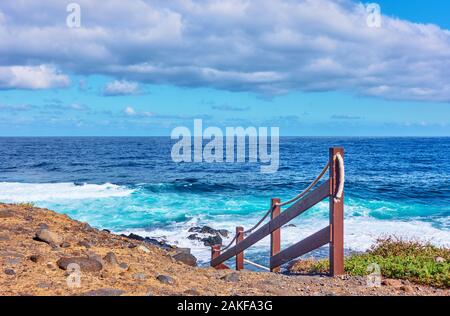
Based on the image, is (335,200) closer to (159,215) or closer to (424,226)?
(424,226)

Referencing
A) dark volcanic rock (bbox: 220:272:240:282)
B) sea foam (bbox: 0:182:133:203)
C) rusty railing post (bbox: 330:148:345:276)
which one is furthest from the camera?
sea foam (bbox: 0:182:133:203)

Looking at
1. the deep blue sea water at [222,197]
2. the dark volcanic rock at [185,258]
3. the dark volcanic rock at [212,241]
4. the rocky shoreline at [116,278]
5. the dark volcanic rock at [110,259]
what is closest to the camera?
the rocky shoreline at [116,278]

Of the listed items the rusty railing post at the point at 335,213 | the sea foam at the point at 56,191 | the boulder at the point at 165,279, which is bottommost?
the sea foam at the point at 56,191

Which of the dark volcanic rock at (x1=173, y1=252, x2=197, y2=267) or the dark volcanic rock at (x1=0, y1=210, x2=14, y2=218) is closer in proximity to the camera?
the dark volcanic rock at (x1=0, y1=210, x2=14, y2=218)

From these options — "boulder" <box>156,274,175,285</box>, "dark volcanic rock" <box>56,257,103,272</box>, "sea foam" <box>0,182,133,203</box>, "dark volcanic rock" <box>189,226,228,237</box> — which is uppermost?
"dark volcanic rock" <box>56,257,103,272</box>

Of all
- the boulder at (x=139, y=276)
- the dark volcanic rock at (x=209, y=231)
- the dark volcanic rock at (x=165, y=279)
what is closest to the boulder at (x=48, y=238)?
the boulder at (x=139, y=276)

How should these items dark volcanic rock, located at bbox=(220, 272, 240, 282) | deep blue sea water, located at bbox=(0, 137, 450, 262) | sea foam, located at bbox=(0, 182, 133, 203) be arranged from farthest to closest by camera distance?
sea foam, located at bbox=(0, 182, 133, 203) < deep blue sea water, located at bbox=(0, 137, 450, 262) < dark volcanic rock, located at bbox=(220, 272, 240, 282)

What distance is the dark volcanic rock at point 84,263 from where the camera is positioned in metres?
6.33

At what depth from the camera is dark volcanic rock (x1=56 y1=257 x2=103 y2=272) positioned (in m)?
6.33

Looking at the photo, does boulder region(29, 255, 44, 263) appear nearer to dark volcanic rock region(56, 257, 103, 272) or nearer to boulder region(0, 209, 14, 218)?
dark volcanic rock region(56, 257, 103, 272)

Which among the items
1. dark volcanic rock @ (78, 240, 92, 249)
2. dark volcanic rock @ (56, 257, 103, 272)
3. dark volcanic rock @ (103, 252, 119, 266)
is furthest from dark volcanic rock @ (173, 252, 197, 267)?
dark volcanic rock @ (56, 257, 103, 272)

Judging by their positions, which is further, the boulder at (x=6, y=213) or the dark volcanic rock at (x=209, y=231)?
the dark volcanic rock at (x=209, y=231)

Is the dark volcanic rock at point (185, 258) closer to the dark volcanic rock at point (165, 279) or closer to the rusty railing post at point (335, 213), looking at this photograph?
the dark volcanic rock at point (165, 279)
